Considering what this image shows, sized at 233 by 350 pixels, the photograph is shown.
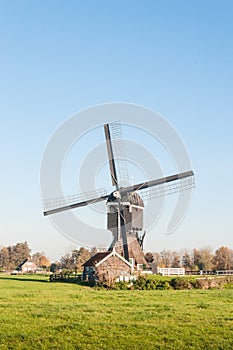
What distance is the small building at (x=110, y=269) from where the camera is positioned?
1496 inches

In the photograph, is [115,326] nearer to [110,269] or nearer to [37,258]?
[110,269]

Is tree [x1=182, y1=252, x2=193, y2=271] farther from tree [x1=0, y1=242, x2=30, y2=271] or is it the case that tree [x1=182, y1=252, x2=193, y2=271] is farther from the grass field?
the grass field

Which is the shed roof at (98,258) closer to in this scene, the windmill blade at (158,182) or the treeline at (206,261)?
the windmill blade at (158,182)

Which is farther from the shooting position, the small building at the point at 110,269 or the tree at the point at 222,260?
the tree at the point at 222,260

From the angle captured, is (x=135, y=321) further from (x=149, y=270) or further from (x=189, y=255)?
(x=189, y=255)

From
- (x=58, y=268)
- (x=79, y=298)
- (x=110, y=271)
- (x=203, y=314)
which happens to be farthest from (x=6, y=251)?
(x=203, y=314)

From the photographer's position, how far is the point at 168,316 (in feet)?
60.5

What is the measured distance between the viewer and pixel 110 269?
4006 centimetres

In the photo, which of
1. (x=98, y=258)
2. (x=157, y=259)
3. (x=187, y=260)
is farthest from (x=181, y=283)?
(x=157, y=259)

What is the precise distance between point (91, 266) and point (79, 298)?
58.1 ft

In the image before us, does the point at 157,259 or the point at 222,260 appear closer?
the point at 222,260

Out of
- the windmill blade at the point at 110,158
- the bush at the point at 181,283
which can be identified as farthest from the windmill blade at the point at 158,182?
the bush at the point at 181,283

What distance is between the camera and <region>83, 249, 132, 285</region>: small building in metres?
38.0

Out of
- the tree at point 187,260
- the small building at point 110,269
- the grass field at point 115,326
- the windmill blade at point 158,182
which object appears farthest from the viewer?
the tree at point 187,260
